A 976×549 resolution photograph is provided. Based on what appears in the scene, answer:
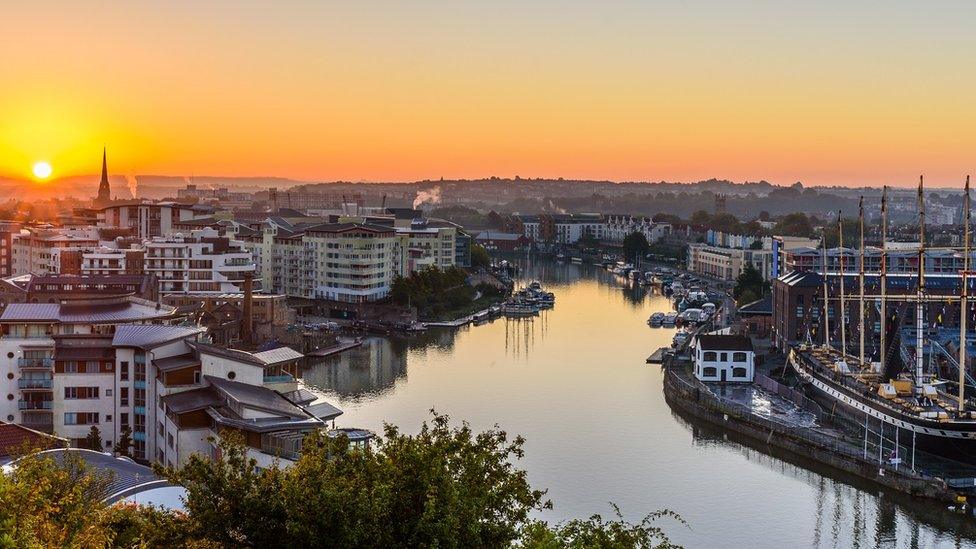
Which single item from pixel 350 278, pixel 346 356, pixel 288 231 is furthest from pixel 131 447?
pixel 288 231

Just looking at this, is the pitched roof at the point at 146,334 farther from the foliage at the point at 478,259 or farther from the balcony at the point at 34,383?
the foliage at the point at 478,259

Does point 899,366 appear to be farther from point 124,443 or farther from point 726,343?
point 124,443

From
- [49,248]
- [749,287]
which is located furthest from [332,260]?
[749,287]

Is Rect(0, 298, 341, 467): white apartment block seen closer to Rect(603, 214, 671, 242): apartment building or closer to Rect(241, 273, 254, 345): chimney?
Rect(241, 273, 254, 345): chimney

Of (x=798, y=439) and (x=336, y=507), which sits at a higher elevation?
(x=336, y=507)

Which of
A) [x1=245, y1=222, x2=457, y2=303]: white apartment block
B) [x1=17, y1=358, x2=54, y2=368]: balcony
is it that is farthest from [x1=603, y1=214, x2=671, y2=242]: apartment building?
[x1=17, y1=358, x2=54, y2=368]: balcony

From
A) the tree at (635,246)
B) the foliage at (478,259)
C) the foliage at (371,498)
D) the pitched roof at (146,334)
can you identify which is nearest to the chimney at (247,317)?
the pitched roof at (146,334)
